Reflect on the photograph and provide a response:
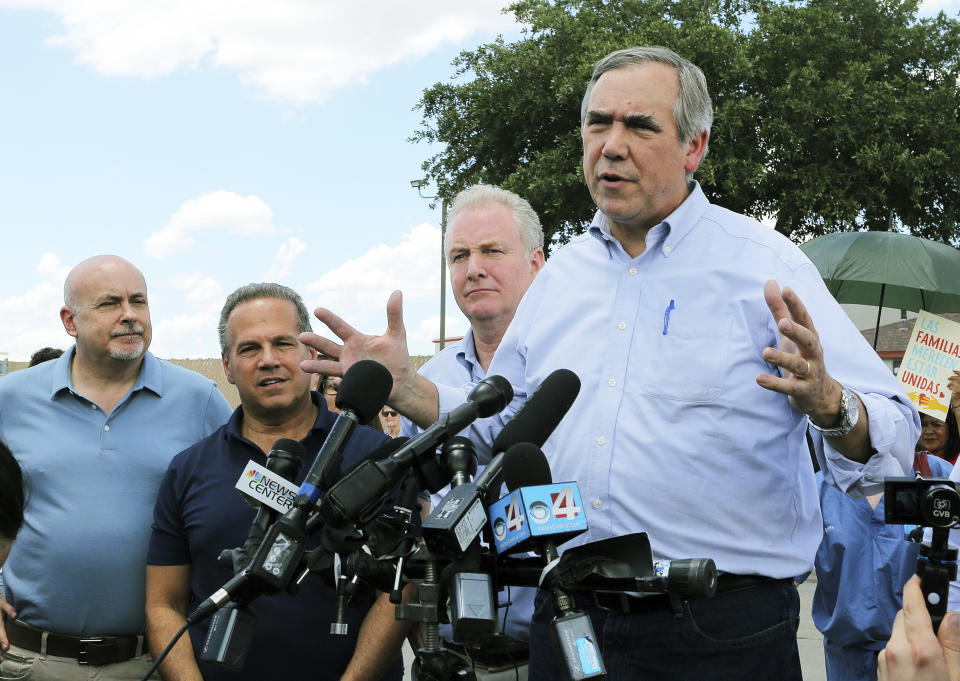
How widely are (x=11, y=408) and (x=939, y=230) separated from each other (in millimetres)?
18623

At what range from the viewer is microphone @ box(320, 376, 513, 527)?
159 centimetres

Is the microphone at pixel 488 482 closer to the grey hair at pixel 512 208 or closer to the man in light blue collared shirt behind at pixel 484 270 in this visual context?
the man in light blue collared shirt behind at pixel 484 270

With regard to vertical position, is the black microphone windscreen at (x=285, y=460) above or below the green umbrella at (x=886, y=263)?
below

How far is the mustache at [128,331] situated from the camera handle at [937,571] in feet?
10.8

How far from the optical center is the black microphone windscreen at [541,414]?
1.77m

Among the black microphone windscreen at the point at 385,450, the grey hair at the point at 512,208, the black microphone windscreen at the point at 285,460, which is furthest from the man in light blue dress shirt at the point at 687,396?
the grey hair at the point at 512,208

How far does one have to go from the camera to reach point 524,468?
1.60 metres

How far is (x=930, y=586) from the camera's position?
1.93 m

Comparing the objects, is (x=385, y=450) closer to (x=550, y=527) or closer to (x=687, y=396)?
(x=550, y=527)

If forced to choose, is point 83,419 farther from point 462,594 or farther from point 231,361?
point 462,594

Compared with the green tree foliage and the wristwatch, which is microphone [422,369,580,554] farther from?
the green tree foliage

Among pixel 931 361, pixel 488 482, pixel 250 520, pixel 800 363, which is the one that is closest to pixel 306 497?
pixel 488 482

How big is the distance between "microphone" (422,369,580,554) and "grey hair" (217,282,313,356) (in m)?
1.80

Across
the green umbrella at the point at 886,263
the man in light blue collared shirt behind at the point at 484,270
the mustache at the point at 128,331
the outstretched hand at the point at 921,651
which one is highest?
the green umbrella at the point at 886,263
